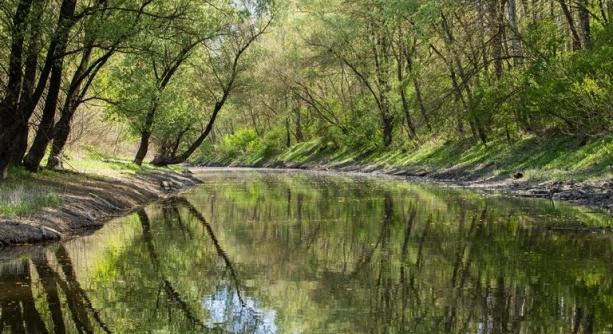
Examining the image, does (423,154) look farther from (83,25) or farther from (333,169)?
(83,25)

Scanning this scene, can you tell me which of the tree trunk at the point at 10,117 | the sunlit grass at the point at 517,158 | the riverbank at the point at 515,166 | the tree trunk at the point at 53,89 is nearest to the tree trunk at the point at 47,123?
the tree trunk at the point at 53,89

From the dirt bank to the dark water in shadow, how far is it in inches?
34.5

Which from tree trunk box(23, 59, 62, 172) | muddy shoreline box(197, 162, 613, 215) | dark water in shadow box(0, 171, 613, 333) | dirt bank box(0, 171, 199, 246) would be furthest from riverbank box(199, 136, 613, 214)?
tree trunk box(23, 59, 62, 172)

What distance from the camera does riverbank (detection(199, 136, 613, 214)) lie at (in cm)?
2522

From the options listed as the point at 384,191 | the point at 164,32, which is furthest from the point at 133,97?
the point at 384,191

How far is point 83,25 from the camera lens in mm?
23125

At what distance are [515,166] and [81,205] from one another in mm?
21213

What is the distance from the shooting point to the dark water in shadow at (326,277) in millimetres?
9305

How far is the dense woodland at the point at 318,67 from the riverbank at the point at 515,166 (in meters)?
0.90

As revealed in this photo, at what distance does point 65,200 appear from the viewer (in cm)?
2103

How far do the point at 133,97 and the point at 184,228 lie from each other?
34.7ft

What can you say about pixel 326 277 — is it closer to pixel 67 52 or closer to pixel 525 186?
pixel 67 52

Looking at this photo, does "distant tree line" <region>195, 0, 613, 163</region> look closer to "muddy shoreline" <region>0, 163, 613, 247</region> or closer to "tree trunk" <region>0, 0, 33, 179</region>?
"muddy shoreline" <region>0, 163, 613, 247</region>

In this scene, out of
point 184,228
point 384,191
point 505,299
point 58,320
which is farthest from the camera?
point 384,191
